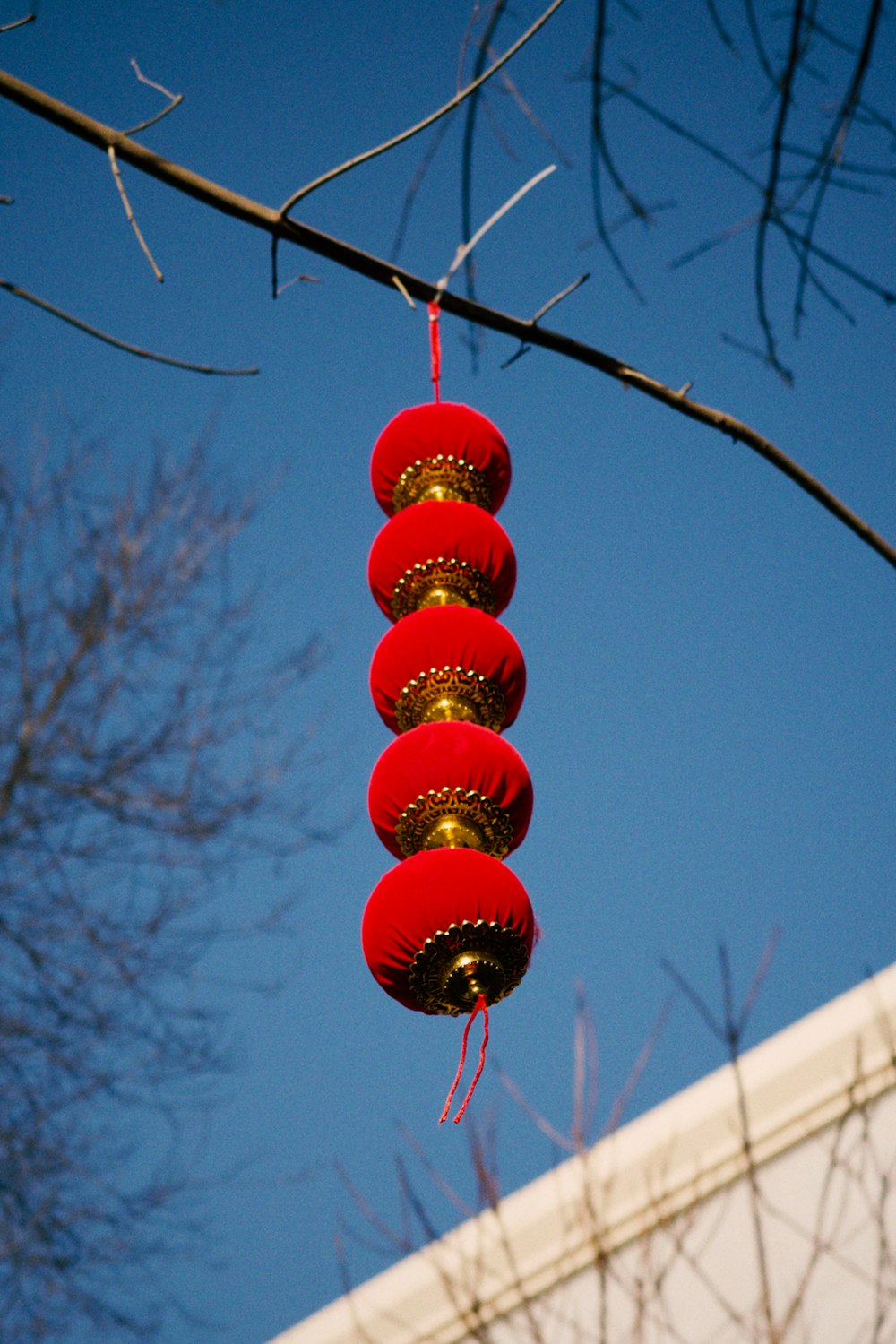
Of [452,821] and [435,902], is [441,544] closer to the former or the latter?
[452,821]

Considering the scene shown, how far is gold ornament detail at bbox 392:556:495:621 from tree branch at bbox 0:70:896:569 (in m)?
0.83

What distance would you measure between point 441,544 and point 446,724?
443mm

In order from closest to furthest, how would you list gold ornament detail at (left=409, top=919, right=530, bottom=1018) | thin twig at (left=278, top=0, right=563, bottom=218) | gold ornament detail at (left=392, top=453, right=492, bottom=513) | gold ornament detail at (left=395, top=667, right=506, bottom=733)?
1. thin twig at (left=278, top=0, right=563, bottom=218)
2. gold ornament detail at (left=409, top=919, right=530, bottom=1018)
3. gold ornament detail at (left=395, top=667, right=506, bottom=733)
4. gold ornament detail at (left=392, top=453, right=492, bottom=513)

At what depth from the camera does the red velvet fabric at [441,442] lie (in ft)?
8.54

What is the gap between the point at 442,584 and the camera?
2375 mm

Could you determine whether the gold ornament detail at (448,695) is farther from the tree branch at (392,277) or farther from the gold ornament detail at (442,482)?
the tree branch at (392,277)

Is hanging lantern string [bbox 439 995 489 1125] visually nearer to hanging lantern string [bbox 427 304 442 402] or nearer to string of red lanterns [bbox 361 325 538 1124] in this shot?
string of red lanterns [bbox 361 325 538 1124]

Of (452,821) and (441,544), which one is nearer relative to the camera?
(452,821)

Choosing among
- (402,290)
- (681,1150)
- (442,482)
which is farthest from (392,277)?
(681,1150)

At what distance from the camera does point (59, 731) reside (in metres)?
4.65

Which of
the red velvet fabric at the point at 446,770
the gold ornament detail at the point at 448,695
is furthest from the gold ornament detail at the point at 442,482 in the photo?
the red velvet fabric at the point at 446,770

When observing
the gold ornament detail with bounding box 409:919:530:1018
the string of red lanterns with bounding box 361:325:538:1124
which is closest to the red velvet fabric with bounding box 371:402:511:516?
the string of red lanterns with bounding box 361:325:538:1124

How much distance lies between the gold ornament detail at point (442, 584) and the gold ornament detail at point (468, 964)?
703 mm

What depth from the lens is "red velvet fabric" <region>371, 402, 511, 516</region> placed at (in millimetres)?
2602
